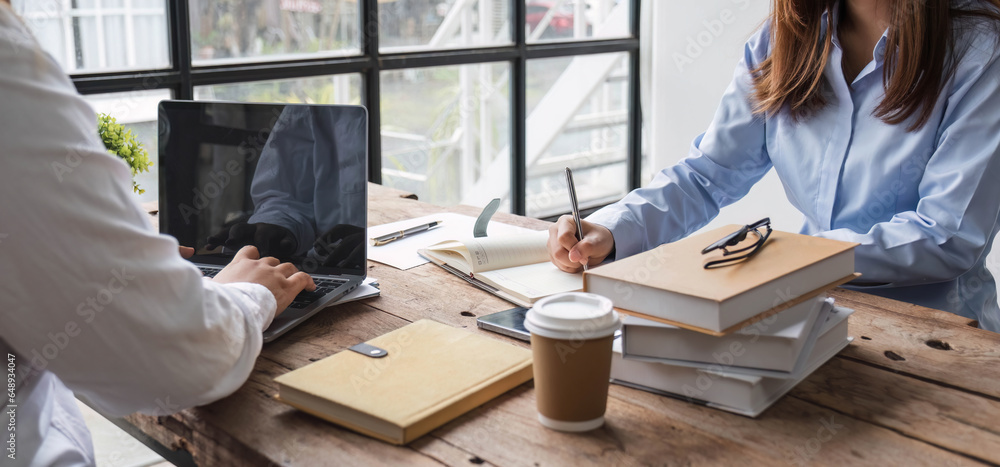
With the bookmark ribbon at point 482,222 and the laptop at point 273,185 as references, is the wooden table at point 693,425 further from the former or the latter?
the bookmark ribbon at point 482,222

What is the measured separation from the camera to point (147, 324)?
0.71 metres

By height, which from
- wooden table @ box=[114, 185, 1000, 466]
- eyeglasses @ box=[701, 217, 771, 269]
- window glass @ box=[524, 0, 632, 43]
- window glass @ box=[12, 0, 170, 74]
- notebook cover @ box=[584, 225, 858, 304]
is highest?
window glass @ box=[524, 0, 632, 43]

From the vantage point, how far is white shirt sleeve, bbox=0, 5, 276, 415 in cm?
67

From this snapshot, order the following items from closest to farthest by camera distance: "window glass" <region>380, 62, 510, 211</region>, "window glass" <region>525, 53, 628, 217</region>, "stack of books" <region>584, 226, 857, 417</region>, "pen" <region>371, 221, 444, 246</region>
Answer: "stack of books" <region>584, 226, 857, 417</region>
"pen" <region>371, 221, 444, 246</region>
"window glass" <region>380, 62, 510, 211</region>
"window glass" <region>525, 53, 628, 217</region>

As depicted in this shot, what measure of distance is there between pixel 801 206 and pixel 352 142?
0.95 meters

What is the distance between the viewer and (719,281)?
802mm

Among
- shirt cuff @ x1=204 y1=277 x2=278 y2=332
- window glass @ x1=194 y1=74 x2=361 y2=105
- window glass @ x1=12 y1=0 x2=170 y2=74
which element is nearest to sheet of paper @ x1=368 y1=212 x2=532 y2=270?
shirt cuff @ x1=204 y1=277 x2=278 y2=332

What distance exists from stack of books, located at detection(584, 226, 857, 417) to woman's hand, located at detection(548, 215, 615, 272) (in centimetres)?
35

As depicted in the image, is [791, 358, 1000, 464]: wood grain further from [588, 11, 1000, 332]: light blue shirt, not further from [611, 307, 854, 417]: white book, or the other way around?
[588, 11, 1000, 332]: light blue shirt

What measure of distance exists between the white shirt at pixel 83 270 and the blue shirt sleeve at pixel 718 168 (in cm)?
96

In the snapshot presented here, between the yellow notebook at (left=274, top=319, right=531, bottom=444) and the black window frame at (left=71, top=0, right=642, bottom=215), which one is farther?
the black window frame at (left=71, top=0, right=642, bottom=215)

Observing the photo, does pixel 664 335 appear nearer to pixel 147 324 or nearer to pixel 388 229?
pixel 147 324

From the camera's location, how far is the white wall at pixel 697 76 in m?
3.13

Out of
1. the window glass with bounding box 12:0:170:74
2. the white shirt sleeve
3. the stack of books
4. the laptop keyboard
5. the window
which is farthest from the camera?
the window
